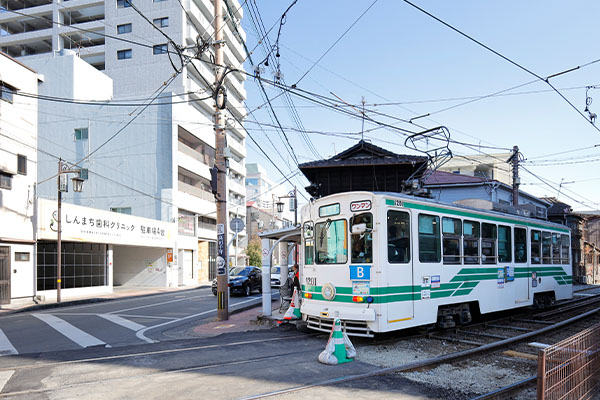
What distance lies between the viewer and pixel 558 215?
34281mm

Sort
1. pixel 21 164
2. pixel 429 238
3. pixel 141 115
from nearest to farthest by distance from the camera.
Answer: pixel 429 238 < pixel 21 164 < pixel 141 115

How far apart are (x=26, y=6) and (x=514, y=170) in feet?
166

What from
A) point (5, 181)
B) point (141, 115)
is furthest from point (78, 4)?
point (5, 181)

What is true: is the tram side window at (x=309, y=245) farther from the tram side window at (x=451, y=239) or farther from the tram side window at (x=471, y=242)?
the tram side window at (x=471, y=242)

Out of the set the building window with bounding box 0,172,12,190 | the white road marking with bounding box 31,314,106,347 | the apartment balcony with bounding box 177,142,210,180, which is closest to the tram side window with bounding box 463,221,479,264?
the white road marking with bounding box 31,314,106,347

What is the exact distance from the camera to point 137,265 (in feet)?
111

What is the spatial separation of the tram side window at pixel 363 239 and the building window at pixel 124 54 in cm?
4019

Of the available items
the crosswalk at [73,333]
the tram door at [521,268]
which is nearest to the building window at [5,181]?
the crosswalk at [73,333]

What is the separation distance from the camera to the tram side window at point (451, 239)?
10250 millimetres

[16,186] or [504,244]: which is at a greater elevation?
[16,186]

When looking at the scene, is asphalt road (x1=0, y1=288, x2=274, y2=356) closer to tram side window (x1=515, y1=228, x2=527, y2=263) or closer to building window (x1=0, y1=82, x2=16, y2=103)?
tram side window (x1=515, y1=228, x2=527, y2=263)

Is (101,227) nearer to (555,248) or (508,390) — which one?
(555,248)

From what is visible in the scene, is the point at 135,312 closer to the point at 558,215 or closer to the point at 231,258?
the point at 558,215

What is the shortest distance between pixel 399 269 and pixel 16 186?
1896 centimetres
